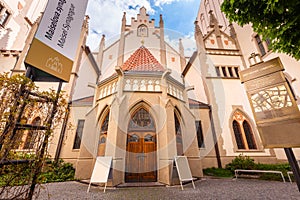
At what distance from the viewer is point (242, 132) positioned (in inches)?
377

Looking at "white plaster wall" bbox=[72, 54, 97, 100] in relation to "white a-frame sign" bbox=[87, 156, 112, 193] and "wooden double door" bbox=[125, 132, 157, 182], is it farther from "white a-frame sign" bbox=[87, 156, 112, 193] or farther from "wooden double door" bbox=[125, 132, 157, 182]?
"white a-frame sign" bbox=[87, 156, 112, 193]

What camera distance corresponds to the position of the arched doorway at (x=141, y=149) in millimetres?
6253

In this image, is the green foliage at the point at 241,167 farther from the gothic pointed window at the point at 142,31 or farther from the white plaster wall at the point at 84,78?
the gothic pointed window at the point at 142,31

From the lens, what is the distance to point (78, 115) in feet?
34.0

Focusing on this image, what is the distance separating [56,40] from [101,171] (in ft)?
15.3

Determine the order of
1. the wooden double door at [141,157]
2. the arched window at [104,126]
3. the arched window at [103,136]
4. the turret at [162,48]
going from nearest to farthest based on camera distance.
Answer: the wooden double door at [141,157], the arched window at [103,136], the arched window at [104,126], the turret at [162,48]

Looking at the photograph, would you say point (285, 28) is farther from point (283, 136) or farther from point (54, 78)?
point (54, 78)

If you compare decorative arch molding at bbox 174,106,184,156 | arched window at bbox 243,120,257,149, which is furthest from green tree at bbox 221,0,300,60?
arched window at bbox 243,120,257,149

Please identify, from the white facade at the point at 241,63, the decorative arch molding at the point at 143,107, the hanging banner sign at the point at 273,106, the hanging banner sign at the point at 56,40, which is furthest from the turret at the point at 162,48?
the hanging banner sign at the point at 56,40

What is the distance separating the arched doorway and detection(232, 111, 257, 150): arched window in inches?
267

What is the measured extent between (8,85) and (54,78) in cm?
78

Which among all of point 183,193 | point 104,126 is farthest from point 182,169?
point 104,126

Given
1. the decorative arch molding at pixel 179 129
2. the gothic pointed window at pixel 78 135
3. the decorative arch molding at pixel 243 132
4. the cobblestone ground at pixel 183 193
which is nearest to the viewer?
the cobblestone ground at pixel 183 193

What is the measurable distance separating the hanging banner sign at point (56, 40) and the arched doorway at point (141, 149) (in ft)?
14.9
